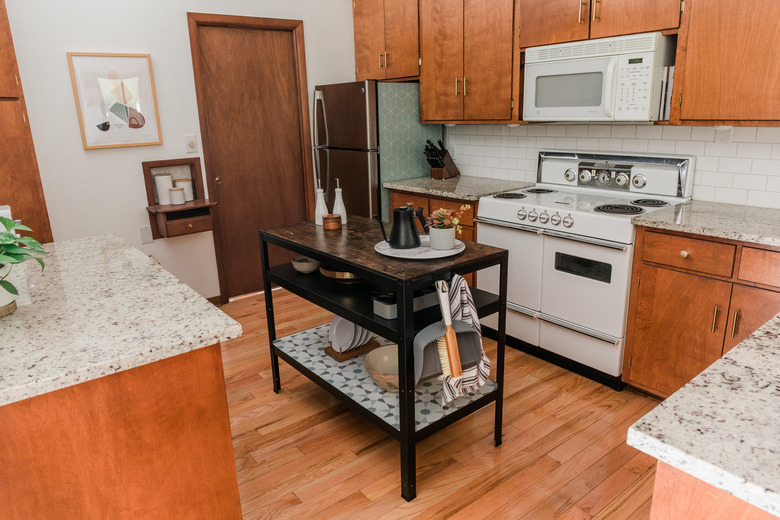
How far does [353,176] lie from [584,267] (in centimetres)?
197

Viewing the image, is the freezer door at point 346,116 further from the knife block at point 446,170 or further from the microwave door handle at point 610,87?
the microwave door handle at point 610,87

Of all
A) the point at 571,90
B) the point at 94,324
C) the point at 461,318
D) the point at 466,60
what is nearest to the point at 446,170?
the point at 466,60

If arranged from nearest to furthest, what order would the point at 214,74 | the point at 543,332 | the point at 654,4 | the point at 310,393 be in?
the point at 654,4
the point at 310,393
the point at 543,332
the point at 214,74

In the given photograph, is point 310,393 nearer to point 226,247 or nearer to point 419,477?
point 419,477

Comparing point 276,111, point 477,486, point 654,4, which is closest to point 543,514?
point 477,486

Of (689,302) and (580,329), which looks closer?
(689,302)

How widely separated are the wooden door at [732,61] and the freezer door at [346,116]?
6.67 ft

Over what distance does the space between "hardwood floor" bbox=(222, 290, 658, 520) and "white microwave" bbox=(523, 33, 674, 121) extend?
1.47m

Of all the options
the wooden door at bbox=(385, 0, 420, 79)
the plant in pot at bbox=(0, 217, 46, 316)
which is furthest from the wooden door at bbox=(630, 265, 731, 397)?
the plant in pot at bbox=(0, 217, 46, 316)

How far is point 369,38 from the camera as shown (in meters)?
4.30

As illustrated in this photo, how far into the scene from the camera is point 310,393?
284 cm

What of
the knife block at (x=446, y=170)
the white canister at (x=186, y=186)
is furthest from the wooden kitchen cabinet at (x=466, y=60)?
the white canister at (x=186, y=186)

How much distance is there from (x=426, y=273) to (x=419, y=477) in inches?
35.1

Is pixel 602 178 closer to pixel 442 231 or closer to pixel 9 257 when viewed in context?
pixel 442 231
